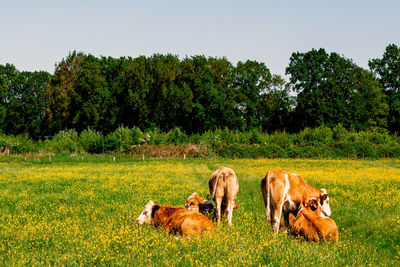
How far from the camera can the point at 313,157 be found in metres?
48.0

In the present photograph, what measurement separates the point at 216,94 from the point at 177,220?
199 feet

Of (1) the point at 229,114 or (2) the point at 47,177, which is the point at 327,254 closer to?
(2) the point at 47,177

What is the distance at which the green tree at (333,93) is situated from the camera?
6762cm

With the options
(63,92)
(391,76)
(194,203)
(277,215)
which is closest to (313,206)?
A: (277,215)

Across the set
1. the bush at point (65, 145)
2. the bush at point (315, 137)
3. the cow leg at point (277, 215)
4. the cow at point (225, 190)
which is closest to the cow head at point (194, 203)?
the cow at point (225, 190)

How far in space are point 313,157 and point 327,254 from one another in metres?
41.6

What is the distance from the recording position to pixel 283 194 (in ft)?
35.2

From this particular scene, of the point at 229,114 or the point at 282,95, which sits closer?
the point at 229,114

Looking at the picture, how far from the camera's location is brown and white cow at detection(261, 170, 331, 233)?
34.9ft

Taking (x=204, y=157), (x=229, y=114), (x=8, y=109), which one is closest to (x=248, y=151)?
(x=204, y=157)

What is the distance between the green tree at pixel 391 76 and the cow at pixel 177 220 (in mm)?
73602

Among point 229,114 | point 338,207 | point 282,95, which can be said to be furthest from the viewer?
point 282,95

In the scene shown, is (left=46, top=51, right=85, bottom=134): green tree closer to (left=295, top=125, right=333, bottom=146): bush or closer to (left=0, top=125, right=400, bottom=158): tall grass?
(left=0, top=125, right=400, bottom=158): tall grass

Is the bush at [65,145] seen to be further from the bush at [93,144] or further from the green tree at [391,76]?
the green tree at [391,76]
